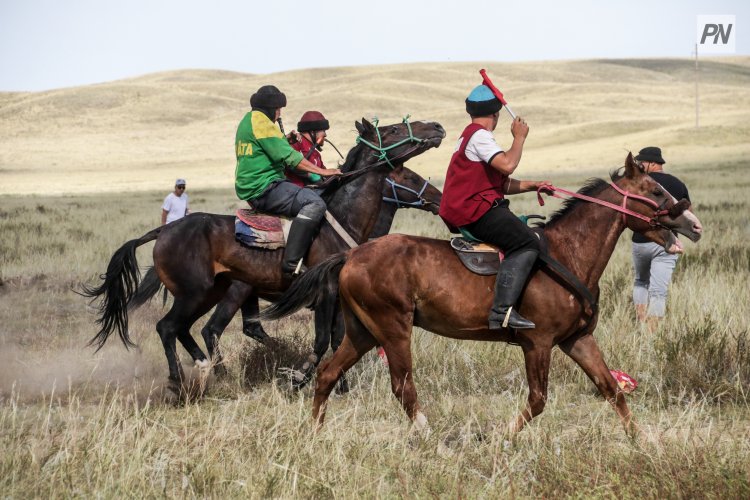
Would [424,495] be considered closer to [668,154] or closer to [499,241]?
[499,241]

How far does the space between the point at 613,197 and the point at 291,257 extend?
9.51 ft

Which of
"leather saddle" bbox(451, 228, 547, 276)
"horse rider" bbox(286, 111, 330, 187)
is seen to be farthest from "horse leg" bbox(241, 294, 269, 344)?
"leather saddle" bbox(451, 228, 547, 276)

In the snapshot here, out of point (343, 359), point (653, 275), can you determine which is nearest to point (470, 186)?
point (343, 359)

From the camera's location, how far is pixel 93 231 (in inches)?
896

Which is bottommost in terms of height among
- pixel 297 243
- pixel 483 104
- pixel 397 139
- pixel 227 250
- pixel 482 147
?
pixel 227 250

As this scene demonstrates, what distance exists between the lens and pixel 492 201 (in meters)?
6.37

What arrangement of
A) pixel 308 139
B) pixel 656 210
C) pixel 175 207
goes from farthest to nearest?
pixel 175 207 < pixel 308 139 < pixel 656 210

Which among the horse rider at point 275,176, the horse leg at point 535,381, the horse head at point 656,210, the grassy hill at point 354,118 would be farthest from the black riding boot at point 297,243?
the grassy hill at point 354,118

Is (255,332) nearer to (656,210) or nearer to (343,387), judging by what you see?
(343,387)

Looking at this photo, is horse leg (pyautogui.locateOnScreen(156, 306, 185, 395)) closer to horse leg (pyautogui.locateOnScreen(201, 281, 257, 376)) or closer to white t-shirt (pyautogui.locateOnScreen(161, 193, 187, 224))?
horse leg (pyautogui.locateOnScreen(201, 281, 257, 376))

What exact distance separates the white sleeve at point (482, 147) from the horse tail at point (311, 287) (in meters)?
1.16

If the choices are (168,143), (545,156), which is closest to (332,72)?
(168,143)

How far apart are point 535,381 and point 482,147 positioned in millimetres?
1572

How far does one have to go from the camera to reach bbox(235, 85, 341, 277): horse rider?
816cm
